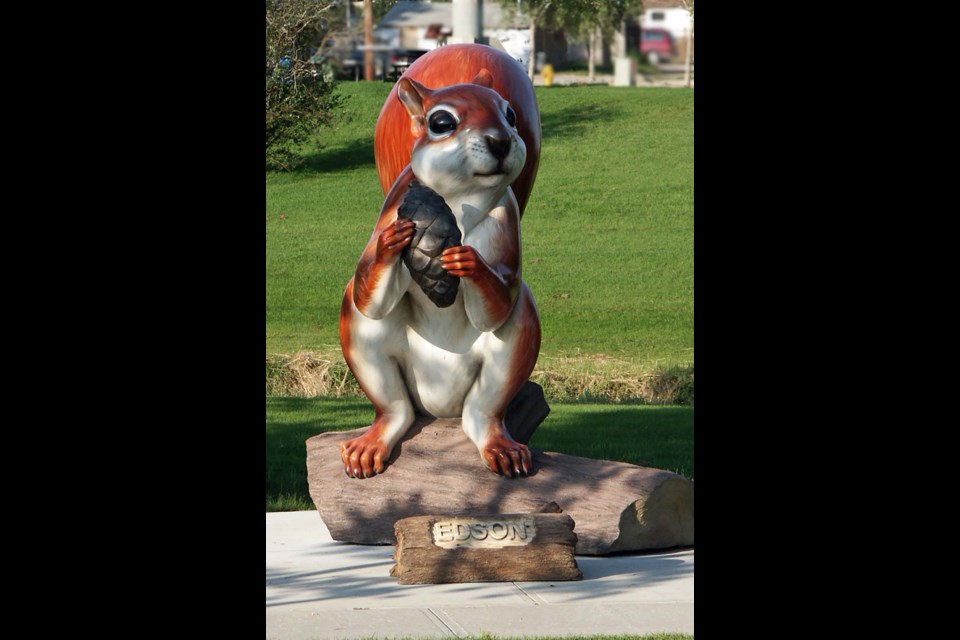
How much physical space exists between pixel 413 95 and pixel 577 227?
1236 cm

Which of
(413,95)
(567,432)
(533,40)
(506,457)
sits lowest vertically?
(567,432)

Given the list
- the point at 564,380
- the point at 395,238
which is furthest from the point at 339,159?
the point at 395,238

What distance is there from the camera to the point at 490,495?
553 centimetres

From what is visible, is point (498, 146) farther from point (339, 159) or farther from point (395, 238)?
point (339, 159)

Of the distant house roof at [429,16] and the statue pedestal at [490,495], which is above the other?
the distant house roof at [429,16]

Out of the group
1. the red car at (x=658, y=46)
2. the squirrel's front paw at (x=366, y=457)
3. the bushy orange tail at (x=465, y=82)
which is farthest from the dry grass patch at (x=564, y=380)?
the red car at (x=658, y=46)

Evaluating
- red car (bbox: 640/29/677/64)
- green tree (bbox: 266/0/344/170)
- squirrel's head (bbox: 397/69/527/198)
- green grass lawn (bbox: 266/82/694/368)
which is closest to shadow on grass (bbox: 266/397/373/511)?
squirrel's head (bbox: 397/69/527/198)

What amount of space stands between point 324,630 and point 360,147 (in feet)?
48.3

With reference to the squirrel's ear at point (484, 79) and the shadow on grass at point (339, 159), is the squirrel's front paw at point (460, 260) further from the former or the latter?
the shadow on grass at point (339, 159)

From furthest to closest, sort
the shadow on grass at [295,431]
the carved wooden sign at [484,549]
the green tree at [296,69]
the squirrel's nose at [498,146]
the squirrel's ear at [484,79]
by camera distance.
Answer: the green tree at [296,69], the shadow on grass at [295,431], the squirrel's ear at [484,79], the squirrel's nose at [498,146], the carved wooden sign at [484,549]

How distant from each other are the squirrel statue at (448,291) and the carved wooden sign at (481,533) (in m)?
0.55

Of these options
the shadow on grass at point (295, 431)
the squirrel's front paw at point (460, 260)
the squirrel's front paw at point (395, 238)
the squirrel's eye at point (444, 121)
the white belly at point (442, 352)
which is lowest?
the shadow on grass at point (295, 431)

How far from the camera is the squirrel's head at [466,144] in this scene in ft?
17.3

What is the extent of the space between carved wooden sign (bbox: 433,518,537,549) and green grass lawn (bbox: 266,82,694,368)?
7391 millimetres
